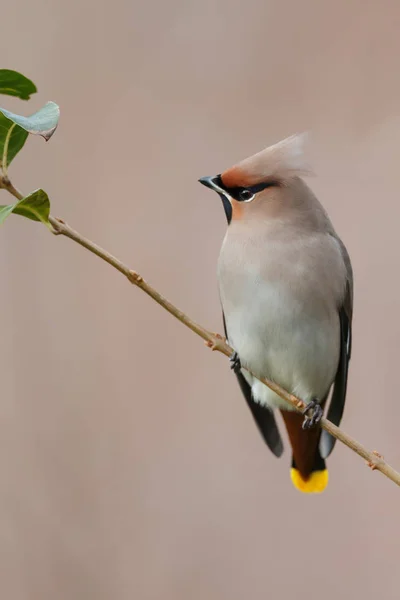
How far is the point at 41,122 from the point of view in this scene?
1.08m

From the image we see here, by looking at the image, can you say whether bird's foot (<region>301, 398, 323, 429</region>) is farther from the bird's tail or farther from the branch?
the branch

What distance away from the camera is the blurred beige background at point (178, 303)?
10.1 feet

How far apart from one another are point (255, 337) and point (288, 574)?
1477mm

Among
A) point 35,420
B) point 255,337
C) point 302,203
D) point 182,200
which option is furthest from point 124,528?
point 302,203

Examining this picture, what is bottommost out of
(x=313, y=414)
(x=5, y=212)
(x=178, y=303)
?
(x=5, y=212)

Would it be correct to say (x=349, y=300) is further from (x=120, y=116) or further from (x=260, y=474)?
(x=120, y=116)

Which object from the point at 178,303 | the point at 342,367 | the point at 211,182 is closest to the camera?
the point at 211,182

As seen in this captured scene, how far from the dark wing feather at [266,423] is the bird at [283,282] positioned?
0.45ft

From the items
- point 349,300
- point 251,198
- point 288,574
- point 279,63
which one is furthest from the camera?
point 279,63

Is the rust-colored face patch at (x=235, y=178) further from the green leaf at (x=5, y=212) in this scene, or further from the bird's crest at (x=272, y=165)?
the green leaf at (x=5, y=212)

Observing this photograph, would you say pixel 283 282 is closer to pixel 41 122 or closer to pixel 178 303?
pixel 41 122

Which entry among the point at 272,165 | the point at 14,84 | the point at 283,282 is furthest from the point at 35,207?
the point at 283,282

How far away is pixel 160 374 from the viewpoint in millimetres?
3293

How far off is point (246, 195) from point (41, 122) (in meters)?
0.82
